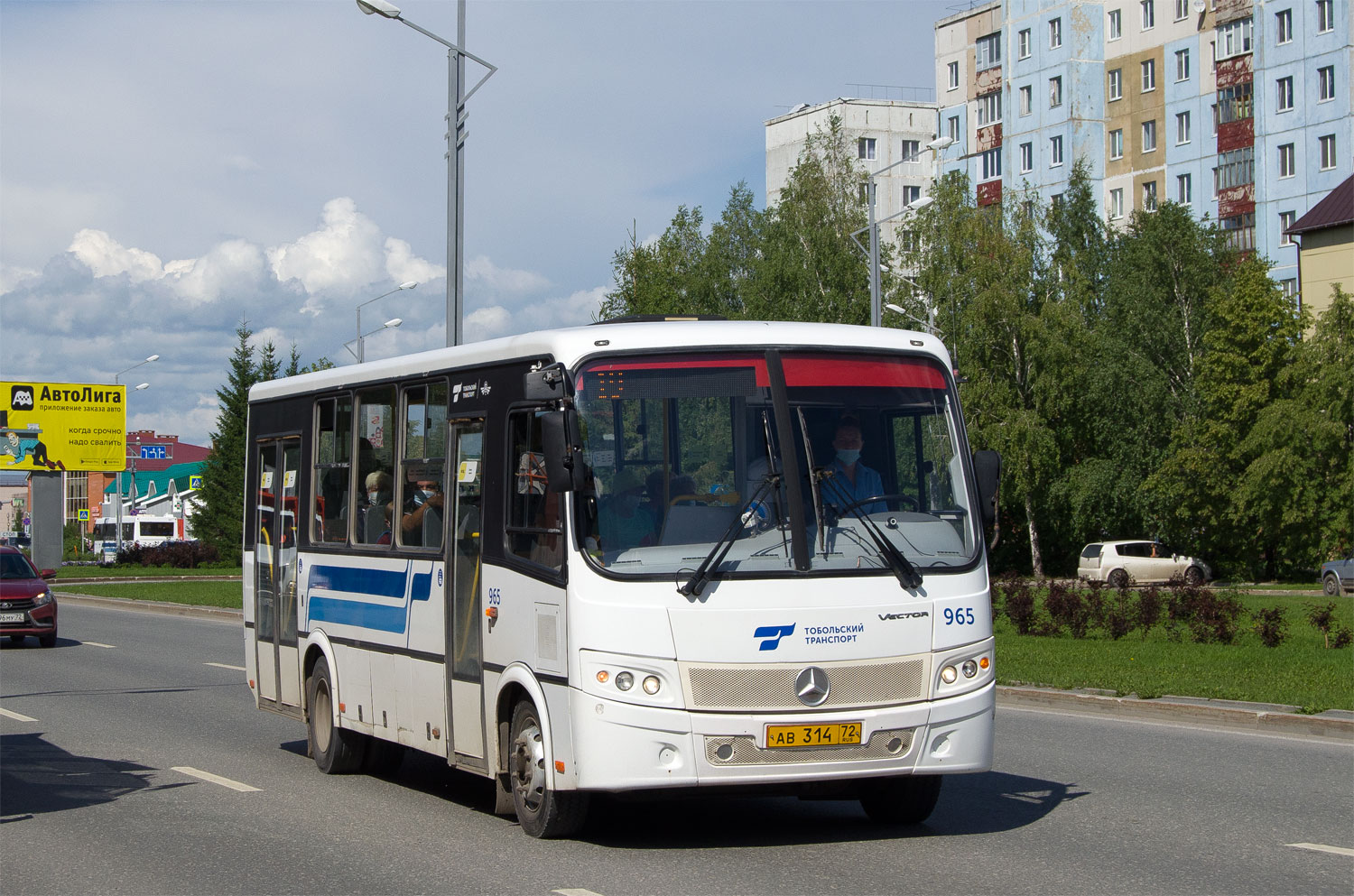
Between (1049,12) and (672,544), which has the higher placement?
(1049,12)

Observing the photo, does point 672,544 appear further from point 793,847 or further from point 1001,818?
point 1001,818

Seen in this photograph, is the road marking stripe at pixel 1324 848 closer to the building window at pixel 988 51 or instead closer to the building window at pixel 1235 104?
the building window at pixel 1235 104

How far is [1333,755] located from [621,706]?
22.0 ft

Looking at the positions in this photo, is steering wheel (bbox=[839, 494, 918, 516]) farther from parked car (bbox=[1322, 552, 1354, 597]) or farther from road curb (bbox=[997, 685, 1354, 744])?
parked car (bbox=[1322, 552, 1354, 597])

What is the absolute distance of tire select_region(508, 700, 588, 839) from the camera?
8453 mm

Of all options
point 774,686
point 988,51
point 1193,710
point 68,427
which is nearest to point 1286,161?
point 988,51

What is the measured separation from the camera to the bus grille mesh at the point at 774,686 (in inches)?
312

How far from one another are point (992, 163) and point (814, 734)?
79.9 meters

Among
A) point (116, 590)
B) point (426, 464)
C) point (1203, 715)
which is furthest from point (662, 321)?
point (116, 590)

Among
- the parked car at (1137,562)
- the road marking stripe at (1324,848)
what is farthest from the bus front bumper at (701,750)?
the parked car at (1137,562)

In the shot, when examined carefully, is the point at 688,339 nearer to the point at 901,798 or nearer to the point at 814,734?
the point at 814,734

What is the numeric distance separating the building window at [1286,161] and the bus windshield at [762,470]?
64.8m

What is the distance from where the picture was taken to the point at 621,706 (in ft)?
26.0

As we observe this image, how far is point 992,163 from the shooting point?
278ft
